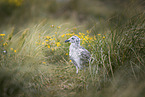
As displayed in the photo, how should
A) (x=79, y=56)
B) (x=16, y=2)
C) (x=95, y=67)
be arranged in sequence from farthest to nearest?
(x=16, y=2) → (x=79, y=56) → (x=95, y=67)

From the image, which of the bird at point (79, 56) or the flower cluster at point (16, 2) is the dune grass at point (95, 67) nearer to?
the bird at point (79, 56)

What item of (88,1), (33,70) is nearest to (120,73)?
(33,70)

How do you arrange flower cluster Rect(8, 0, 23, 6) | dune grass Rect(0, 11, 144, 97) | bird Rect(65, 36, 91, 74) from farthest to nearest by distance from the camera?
flower cluster Rect(8, 0, 23, 6) → bird Rect(65, 36, 91, 74) → dune grass Rect(0, 11, 144, 97)

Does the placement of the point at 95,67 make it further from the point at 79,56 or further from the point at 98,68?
the point at 79,56

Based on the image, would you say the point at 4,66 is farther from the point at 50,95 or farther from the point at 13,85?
the point at 50,95

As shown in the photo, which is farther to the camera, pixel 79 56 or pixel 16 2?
pixel 16 2

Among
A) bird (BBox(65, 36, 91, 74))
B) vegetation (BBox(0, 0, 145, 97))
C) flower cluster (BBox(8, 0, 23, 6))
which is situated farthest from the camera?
flower cluster (BBox(8, 0, 23, 6))

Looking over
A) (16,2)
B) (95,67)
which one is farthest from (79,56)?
(16,2)

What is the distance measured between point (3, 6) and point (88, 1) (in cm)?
677

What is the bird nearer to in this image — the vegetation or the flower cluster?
the vegetation

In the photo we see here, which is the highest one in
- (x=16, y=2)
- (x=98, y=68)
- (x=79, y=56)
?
(x=16, y=2)

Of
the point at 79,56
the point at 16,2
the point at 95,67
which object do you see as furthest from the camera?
the point at 16,2

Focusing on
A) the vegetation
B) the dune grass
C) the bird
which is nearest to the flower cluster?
the vegetation

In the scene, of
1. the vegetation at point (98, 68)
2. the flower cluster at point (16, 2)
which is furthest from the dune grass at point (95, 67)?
the flower cluster at point (16, 2)
